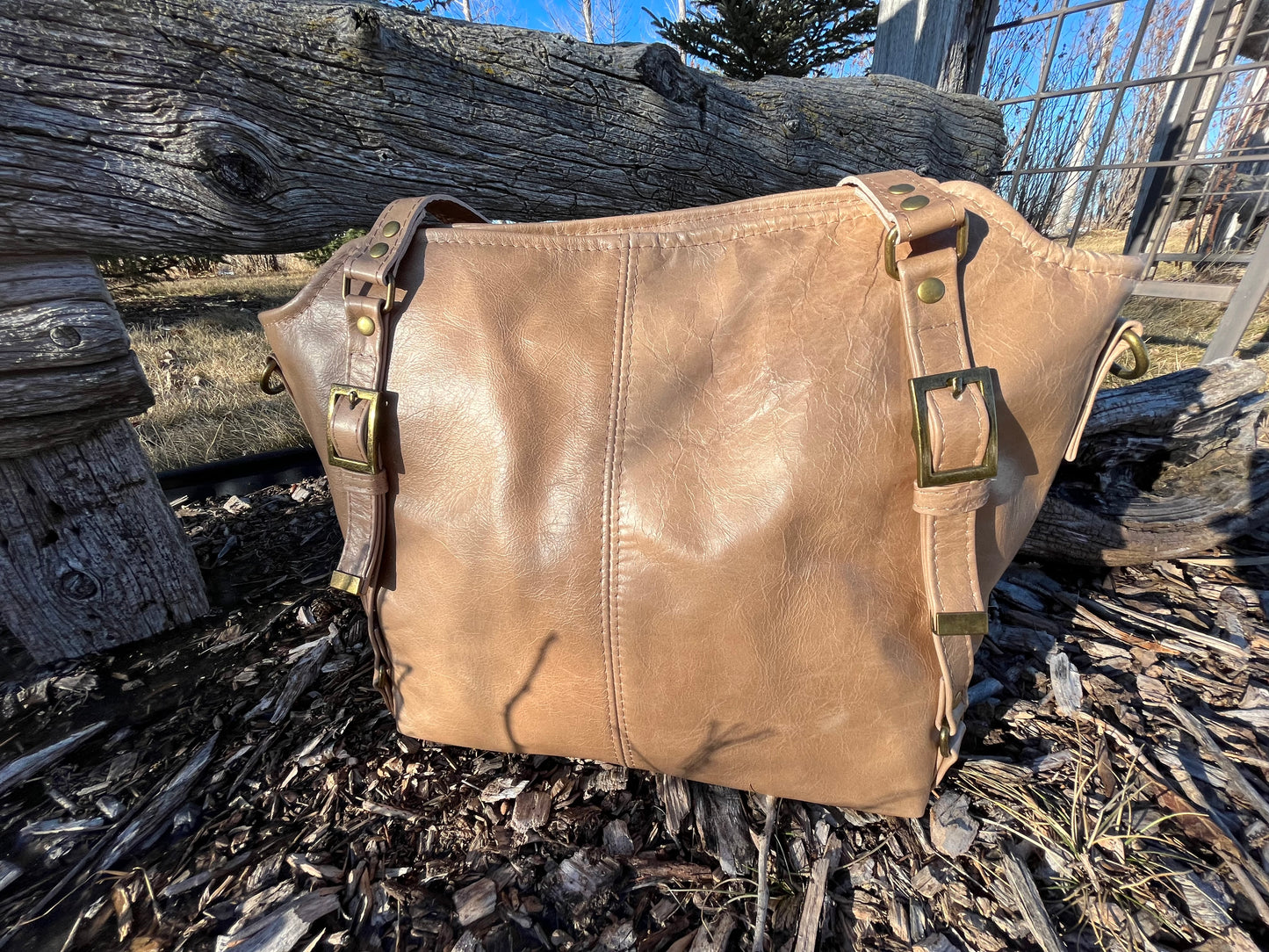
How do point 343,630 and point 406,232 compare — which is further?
point 343,630

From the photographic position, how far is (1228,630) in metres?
1.50

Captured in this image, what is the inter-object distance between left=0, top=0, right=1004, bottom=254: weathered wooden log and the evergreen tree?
8224 millimetres

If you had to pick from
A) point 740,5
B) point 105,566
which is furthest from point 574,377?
point 740,5

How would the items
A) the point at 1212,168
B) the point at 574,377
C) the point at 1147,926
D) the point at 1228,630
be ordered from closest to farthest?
1. the point at 1147,926
2. the point at 574,377
3. the point at 1228,630
4. the point at 1212,168

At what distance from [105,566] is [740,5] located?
36.5ft

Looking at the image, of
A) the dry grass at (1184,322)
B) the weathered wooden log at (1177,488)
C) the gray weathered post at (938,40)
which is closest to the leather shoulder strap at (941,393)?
the weathered wooden log at (1177,488)

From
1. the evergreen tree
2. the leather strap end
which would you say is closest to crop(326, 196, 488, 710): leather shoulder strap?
the leather strap end

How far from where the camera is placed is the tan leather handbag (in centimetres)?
89

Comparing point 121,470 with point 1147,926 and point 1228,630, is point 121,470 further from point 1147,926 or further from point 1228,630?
point 1228,630

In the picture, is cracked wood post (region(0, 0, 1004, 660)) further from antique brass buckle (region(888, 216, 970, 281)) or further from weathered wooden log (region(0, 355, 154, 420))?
antique brass buckle (region(888, 216, 970, 281))

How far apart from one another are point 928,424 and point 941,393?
0.17 ft

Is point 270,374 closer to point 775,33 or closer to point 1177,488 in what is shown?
point 1177,488

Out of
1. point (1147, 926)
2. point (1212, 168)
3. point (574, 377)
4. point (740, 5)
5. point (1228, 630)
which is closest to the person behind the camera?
point (1147, 926)

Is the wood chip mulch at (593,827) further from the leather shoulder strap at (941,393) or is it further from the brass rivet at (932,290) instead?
the brass rivet at (932,290)
